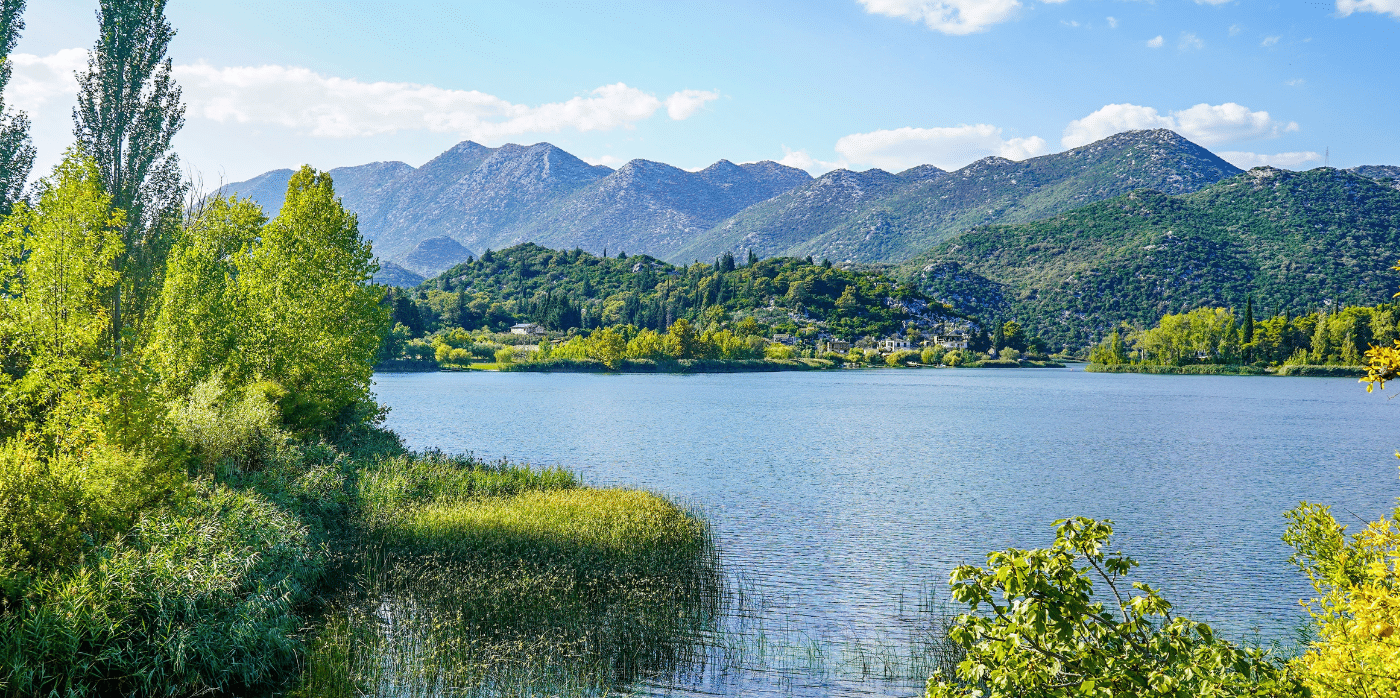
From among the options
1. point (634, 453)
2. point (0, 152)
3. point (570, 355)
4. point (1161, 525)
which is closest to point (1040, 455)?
point (1161, 525)

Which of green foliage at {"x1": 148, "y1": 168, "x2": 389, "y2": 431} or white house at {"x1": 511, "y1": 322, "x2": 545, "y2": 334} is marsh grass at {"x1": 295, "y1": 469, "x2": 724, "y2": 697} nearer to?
green foliage at {"x1": 148, "y1": 168, "x2": 389, "y2": 431}

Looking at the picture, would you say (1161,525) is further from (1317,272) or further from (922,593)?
(1317,272)

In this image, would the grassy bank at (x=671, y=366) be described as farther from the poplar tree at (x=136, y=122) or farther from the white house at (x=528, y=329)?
the poplar tree at (x=136, y=122)

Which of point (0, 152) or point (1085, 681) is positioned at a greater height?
point (0, 152)

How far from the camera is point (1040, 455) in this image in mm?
45469

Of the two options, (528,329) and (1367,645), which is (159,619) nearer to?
(1367,645)

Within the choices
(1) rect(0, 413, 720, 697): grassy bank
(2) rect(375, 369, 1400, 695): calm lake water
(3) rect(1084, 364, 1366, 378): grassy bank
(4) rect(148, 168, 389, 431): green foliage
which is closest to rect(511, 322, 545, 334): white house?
(2) rect(375, 369, 1400, 695): calm lake water

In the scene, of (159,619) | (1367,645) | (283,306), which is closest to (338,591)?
(159,619)

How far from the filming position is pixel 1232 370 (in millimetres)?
154250

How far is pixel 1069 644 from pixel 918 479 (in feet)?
105

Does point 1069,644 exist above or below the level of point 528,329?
below

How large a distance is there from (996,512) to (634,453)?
1951cm

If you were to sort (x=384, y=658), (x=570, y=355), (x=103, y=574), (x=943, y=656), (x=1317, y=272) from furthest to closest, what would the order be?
→ 1. (x=1317, y=272)
2. (x=570, y=355)
3. (x=943, y=656)
4. (x=384, y=658)
5. (x=103, y=574)

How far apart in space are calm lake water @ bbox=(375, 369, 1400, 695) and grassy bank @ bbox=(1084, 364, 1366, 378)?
227ft
